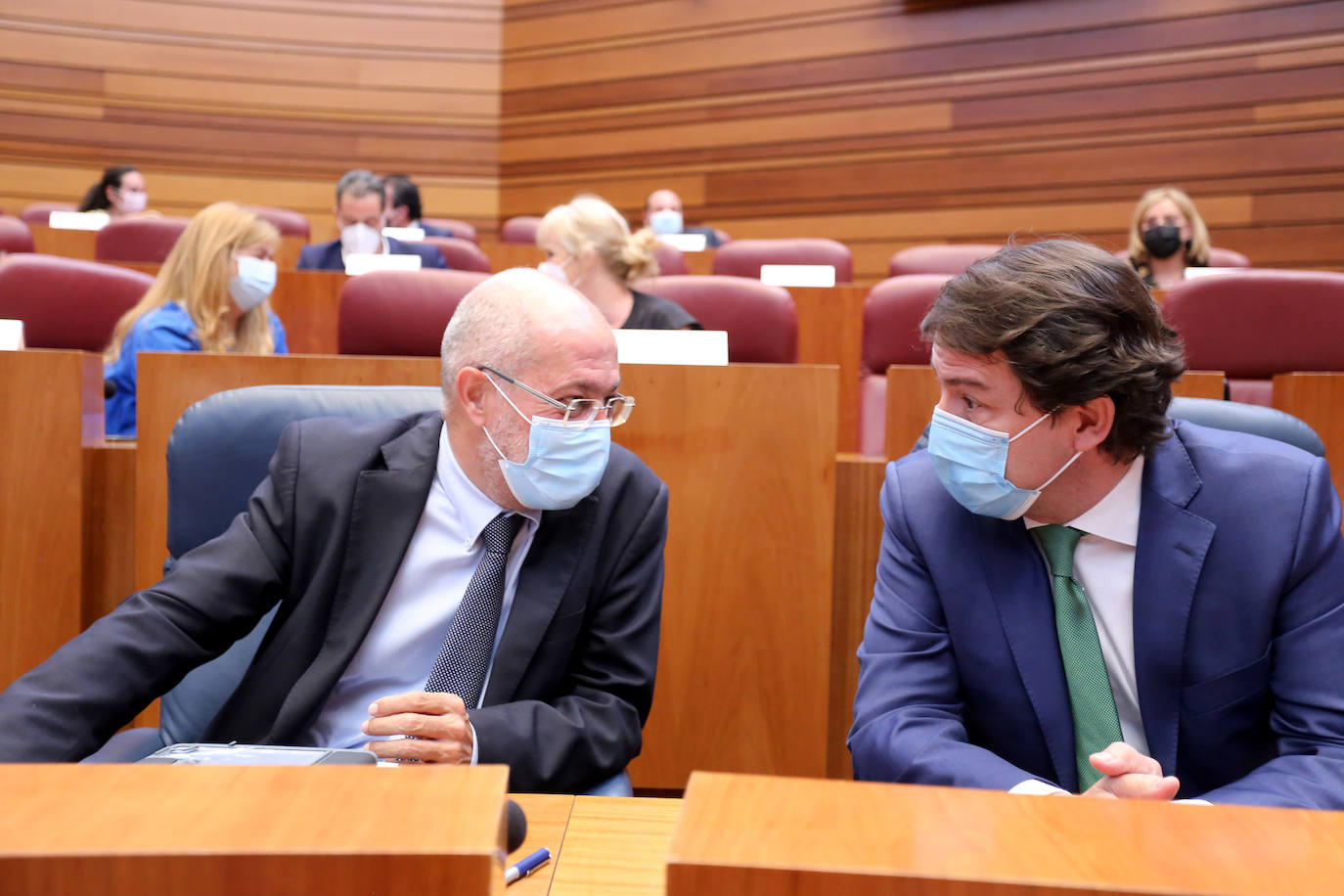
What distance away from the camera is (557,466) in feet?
5.01

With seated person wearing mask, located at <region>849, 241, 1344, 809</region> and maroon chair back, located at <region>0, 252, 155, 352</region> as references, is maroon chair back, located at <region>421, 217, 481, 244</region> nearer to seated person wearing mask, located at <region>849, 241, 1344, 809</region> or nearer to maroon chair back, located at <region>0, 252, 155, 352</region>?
maroon chair back, located at <region>0, 252, 155, 352</region>

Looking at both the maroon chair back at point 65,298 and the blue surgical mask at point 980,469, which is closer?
the blue surgical mask at point 980,469

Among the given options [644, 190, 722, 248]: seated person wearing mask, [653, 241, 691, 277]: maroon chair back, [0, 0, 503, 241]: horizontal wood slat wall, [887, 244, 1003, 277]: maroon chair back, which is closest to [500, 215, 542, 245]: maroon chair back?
[644, 190, 722, 248]: seated person wearing mask

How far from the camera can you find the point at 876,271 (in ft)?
22.2

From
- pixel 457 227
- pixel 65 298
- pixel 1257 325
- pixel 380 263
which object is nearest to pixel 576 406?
pixel 1257 325

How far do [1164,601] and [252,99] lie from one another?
8.11 meters

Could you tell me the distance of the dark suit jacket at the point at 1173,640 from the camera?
1305 mm

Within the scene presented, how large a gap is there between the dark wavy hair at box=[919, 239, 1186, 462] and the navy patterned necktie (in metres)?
0.62

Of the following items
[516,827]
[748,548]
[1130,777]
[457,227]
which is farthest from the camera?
[457,227]

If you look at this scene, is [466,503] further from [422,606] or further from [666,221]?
[666,221]

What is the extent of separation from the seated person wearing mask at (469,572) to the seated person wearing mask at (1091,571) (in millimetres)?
332

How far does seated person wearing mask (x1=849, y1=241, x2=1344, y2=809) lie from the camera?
4.33 feet

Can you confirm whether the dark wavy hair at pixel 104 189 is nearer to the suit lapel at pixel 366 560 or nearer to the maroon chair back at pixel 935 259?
the maroon chair back at pixel 935 259

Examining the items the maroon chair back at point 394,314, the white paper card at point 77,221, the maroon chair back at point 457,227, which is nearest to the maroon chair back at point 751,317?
the maroon chair back at point 394,314
